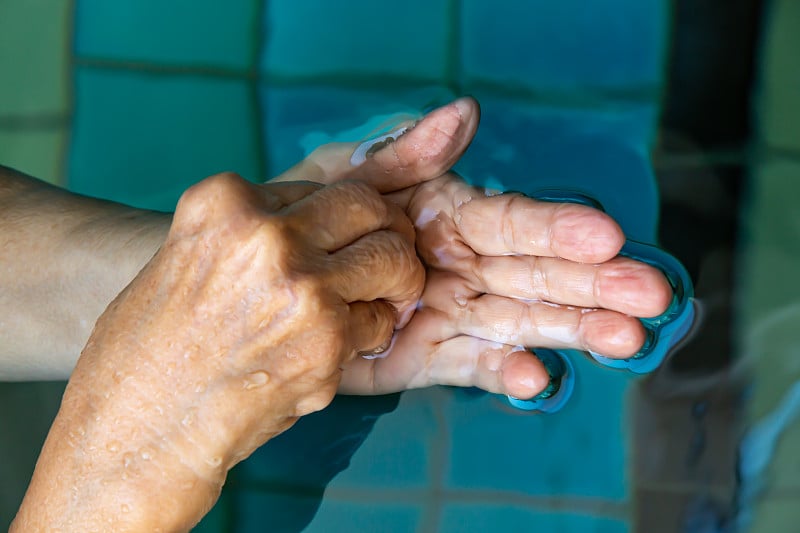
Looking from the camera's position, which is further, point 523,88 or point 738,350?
point 523,88

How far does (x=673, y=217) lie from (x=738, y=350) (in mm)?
180

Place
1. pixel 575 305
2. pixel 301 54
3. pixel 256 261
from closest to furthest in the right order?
pixel 256 261
pixel 575 305
pixel 301 54

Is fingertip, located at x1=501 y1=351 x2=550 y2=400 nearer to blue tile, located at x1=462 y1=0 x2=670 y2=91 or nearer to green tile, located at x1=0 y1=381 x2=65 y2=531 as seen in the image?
blue tile, located at x1=462 y1=0 x2=670 y2=91

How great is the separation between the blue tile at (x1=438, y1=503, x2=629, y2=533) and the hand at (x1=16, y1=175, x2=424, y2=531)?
0.32 meters

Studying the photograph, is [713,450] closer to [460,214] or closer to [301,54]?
[460,214]

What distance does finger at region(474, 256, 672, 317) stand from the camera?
2.36 ft

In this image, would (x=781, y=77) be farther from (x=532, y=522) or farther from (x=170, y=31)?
(x=170, y=31)

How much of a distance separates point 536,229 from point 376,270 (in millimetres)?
180

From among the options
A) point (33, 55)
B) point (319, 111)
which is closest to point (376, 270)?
point (319, 111)

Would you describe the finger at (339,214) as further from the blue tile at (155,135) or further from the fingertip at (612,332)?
the blue tile at (155,135)

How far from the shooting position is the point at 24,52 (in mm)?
1120

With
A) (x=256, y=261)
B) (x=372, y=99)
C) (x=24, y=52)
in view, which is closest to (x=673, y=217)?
(x=372, y=99)

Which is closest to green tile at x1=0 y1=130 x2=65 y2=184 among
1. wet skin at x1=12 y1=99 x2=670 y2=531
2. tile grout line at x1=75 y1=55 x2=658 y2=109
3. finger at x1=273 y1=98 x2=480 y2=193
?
tile grout line at x1=75 y1=55 x2=658 y2=109

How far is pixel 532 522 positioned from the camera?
859 mm
